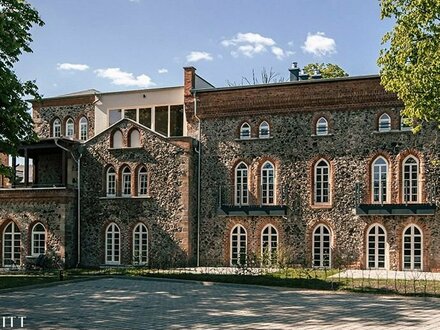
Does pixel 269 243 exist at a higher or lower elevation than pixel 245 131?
lower

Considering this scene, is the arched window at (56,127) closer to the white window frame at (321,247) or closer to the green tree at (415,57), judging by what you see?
the white window frame at (321,247)

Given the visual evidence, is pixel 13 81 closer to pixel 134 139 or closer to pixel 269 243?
pixel 134 139

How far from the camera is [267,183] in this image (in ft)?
91.1

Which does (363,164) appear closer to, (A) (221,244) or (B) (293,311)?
(A) (221,244)

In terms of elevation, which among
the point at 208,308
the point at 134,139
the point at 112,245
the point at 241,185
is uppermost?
the point at 134,139

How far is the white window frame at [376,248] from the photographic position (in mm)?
25481

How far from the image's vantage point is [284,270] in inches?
973

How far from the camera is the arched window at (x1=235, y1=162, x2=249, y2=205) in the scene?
92.2ft

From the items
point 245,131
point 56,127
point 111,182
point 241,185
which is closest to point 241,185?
point 241,185

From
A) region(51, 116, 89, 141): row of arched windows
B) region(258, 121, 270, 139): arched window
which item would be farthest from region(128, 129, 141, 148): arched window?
region(258, 121, 270, 139): arched window

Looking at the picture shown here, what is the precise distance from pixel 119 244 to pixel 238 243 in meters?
5.88

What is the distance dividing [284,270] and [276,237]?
2.78 m

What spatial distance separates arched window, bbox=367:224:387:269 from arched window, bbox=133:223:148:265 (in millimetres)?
10370

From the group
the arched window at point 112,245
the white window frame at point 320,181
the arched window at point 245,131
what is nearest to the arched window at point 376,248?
the white window frame at point 320,181
